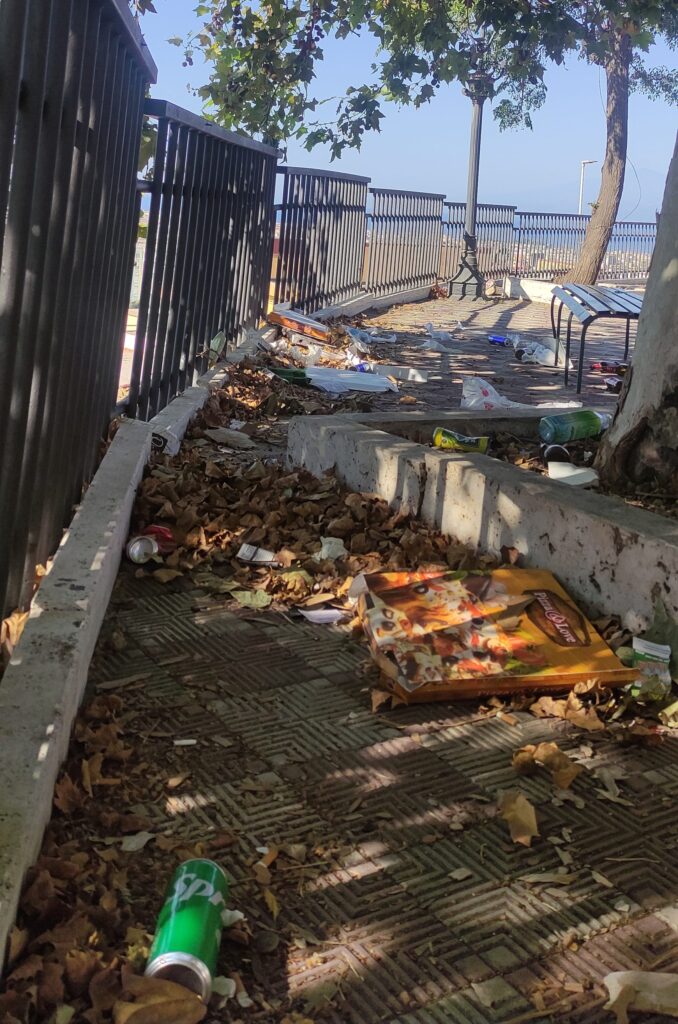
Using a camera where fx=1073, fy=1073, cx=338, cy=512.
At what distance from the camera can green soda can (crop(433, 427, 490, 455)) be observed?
5082 mm

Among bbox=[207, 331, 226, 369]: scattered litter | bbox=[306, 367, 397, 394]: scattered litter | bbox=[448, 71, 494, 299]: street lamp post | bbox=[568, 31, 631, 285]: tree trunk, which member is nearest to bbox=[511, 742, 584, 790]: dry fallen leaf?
bbox=[207, 331, 226, 369]: scattered litter

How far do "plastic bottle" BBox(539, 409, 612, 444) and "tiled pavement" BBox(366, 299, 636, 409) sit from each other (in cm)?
230

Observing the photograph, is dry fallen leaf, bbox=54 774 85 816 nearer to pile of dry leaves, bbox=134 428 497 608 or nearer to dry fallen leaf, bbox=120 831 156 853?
dry fallen leaf, bbox=120 831 156 853

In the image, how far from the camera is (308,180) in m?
12.4

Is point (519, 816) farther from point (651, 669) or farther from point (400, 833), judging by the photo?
point (651, 669)

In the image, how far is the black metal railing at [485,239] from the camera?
73.4ft

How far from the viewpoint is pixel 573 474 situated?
4727 mm

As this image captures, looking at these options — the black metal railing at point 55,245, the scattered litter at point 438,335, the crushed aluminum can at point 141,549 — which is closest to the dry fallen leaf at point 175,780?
the black metal railing at point 55,245

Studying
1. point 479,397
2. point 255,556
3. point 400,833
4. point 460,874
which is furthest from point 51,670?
point 479,397

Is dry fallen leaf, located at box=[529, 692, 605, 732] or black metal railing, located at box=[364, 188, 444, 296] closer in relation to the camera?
dry fallen leaf, located at box=[529, 692, 605, 732]

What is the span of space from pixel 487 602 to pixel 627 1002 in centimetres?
172

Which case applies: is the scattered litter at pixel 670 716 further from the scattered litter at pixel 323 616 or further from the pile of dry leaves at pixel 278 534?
the scattered litter at pixel 323 616

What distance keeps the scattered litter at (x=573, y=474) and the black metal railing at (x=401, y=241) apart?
A: 12951mm

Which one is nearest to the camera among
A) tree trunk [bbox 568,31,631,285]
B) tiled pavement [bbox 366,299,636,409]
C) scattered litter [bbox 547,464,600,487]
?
scattered litter [bbox 547,464,600,487]
